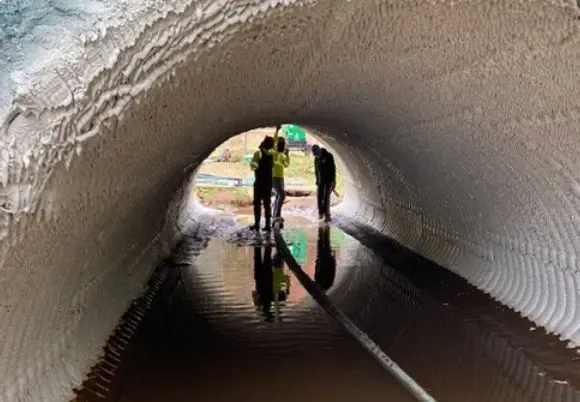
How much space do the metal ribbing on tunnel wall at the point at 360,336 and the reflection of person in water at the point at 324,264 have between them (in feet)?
0.53

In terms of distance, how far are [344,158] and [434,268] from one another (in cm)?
701

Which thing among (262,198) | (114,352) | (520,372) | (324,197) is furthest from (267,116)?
(324,197)

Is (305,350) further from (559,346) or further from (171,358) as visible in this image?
(559,346)

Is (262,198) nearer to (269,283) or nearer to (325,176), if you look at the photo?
(325,176)

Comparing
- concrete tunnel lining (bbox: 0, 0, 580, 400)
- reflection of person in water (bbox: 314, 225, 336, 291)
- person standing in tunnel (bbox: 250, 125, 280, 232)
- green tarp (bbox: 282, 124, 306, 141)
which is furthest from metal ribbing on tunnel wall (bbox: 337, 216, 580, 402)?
green tarp (bbox: 282, 124, 306, 141)

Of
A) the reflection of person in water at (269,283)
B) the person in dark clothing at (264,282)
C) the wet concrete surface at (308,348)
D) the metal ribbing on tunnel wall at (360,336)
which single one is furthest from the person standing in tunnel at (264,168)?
the wet concrete surface at (308,348)

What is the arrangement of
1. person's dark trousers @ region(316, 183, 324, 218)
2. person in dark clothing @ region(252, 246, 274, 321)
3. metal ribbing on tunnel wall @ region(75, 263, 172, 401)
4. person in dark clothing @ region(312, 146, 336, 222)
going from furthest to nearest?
1. person's dark trousers @ region(316, 183, 324, 218)
2. person in dark clothing @ region(312, 146, 336, 222)
3. person in dark clothing @ region(252, 246, 274, 321)
4. metal ribbing on tunnel wall @ region(75, 263, 172, 401)

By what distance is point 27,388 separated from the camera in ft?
14.7

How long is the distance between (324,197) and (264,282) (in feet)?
24.8

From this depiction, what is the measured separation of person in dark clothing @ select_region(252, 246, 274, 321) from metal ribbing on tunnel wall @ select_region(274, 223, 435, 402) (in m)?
0.35

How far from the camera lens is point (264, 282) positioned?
9.87 metres

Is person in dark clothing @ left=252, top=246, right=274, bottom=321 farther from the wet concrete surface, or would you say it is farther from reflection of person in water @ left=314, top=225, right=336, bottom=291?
reflection of person in water @ left=314, top=225, right=336, bottom=291

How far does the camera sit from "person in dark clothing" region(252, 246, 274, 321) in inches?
332

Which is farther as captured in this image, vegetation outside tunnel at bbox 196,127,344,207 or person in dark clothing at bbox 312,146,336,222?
vegetation outside tunnel at bbox 196,127,344,207
